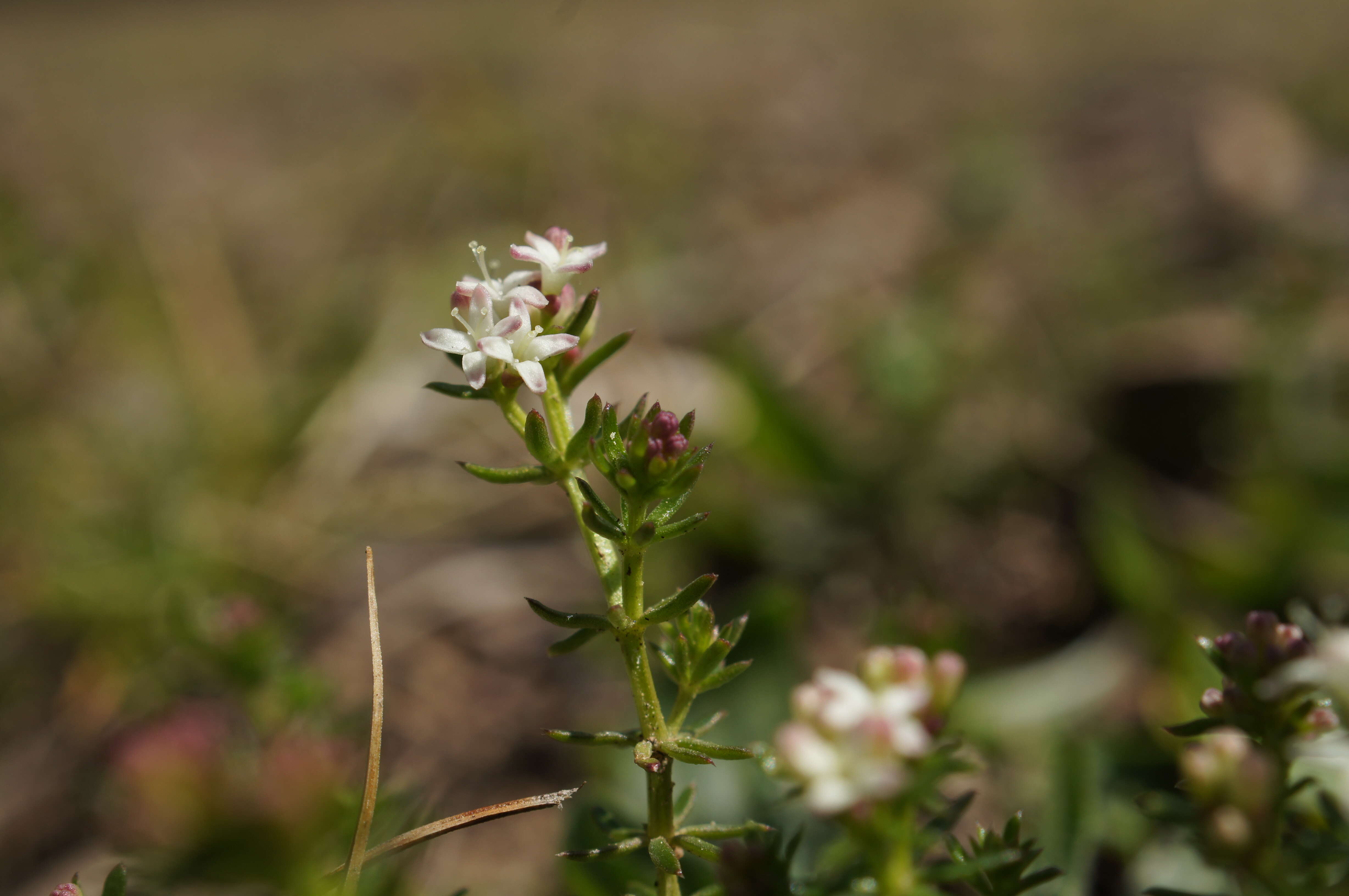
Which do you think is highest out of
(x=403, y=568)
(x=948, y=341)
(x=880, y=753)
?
(x=880, y=753)

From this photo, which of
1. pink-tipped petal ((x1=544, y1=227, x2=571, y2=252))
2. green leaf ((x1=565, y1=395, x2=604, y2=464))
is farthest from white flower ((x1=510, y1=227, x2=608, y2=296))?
green leaf ((x1=565, y1=395, x2=604, y2=464))

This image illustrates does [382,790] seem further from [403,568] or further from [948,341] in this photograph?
[948,341]

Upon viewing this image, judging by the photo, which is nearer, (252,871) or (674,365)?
(252,871)

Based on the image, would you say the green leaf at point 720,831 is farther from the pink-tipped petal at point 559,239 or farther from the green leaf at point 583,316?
the pink-tipped petal at point 559,239

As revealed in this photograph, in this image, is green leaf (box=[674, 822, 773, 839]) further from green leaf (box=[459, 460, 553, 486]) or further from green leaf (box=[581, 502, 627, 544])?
green leaf (box=[459, 460, 553, 486])

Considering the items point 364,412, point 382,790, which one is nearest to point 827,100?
point 364,412

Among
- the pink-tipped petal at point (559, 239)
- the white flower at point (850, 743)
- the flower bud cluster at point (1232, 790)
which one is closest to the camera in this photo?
the white flower at point (850, 743)

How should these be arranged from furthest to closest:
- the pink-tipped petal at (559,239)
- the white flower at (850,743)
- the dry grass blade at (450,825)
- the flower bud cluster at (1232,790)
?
the pink-tipped petal at (559,239) → the dry grass blade at (450,825) → the flower bud cluster at (1232,790) → the white flower at (850,743)

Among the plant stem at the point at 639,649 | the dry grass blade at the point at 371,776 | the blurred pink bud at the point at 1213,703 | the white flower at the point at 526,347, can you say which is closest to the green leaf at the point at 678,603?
the plant stem at the point at 639,649
